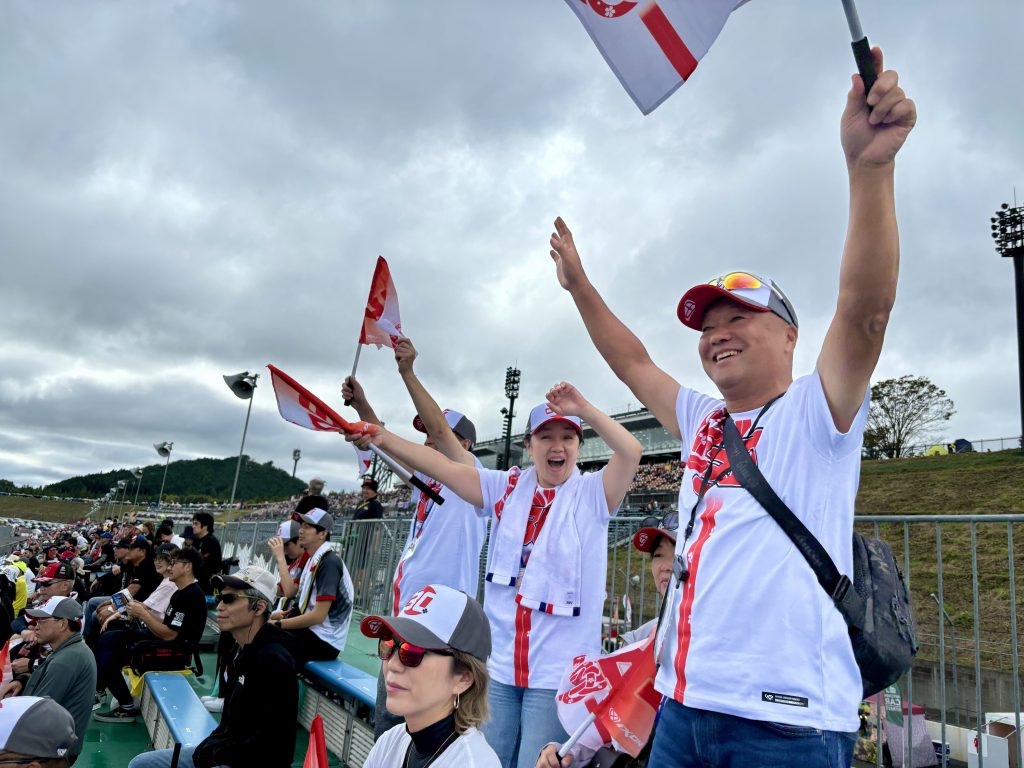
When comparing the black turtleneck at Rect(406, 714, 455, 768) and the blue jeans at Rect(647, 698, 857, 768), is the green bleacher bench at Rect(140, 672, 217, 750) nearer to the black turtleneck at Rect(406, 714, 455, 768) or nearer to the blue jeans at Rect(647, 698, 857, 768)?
the black turtleneck at Rect(406, 714, 455, 768)

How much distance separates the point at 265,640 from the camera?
13.5 feet

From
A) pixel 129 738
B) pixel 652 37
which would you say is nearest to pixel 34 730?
pixel 652 37

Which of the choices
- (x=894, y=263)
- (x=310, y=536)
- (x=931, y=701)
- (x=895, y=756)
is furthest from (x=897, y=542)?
(x=310, y=536)

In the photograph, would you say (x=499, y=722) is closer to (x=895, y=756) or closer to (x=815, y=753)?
(x=815, y=753)

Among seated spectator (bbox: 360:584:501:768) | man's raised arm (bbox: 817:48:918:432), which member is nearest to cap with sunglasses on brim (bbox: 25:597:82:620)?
seated spectator (bbox: 360:584:501:768)

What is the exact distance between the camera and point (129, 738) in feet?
21.8

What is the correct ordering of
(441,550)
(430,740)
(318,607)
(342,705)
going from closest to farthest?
(430,740) → (441,550) → (342,705) → (318,607)

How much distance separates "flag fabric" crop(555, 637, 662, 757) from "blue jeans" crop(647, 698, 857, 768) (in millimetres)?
629

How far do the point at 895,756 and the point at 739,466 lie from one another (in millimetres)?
3440

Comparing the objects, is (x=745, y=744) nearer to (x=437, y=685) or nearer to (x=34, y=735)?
(x=437, y=685)

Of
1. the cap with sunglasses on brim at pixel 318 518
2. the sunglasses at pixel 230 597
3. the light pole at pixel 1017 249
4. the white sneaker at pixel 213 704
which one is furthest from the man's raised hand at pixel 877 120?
the light pole at pixel 1017 249

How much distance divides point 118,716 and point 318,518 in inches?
120

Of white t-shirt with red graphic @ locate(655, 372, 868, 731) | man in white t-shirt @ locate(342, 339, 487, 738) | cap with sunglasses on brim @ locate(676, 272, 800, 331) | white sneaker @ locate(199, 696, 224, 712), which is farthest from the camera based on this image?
white sneaker @ locate(199, 696, 224, 712)

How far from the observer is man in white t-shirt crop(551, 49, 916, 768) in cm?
146
